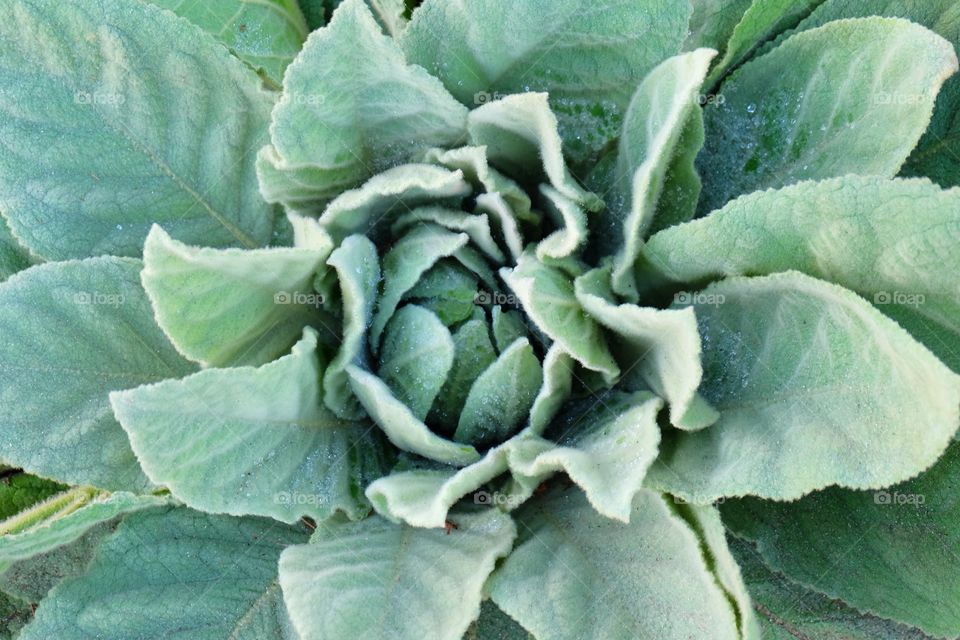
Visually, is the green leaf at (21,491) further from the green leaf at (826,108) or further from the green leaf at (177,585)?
the green leaf at (826,108)

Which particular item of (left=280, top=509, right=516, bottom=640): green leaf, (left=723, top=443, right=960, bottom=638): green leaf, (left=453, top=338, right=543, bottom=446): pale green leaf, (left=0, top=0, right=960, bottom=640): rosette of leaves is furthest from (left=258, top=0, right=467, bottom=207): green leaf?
(left=723, top=443, right=960, bottom=638): green leaf

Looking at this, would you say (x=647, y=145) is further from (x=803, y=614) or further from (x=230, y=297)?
(x=803, y=614)

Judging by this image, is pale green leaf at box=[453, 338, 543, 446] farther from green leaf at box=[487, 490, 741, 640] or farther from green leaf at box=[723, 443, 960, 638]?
green leaf at box=[723, 443, 960, 638]

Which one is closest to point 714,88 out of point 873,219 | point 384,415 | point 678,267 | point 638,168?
point 638,168

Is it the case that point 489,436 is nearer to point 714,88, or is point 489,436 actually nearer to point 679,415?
point 679,415

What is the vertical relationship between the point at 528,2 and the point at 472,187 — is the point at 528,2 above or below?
above

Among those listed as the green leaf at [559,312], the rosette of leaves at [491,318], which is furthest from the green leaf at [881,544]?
the green leaf at [559,312]

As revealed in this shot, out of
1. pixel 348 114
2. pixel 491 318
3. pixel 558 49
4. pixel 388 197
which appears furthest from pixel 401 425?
pixel 558 49
